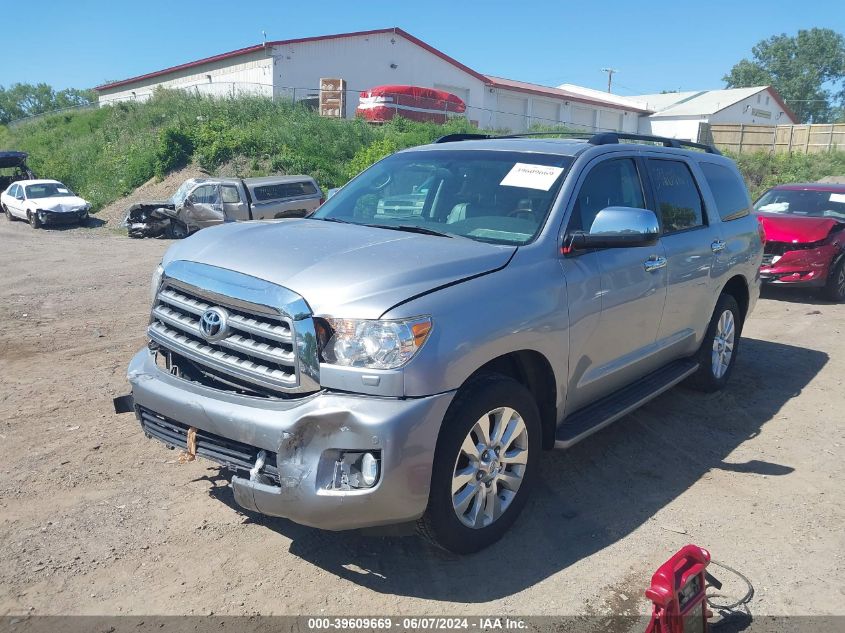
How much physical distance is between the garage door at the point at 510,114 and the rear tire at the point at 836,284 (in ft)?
107

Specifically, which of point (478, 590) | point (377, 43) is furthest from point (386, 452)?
point (377, 43)

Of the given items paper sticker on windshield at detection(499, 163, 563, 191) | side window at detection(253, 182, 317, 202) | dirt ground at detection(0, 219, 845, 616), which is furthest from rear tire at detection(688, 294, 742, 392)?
side window at detection(253, 182, 317, 202)

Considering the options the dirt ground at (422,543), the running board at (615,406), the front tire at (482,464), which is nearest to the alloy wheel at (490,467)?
the front tire at (482,464)

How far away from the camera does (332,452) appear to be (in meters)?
2.97

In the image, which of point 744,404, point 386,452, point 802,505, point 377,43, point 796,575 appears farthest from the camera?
point 377,43

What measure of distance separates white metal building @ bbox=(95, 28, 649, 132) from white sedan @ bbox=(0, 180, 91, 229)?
10.8m

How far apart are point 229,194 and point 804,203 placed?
13.1m

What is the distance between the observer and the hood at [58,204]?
75.8 feet

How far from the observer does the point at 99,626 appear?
2.93m

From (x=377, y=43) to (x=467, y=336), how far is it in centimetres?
3572

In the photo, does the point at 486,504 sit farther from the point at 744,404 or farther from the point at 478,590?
the point at 744,404

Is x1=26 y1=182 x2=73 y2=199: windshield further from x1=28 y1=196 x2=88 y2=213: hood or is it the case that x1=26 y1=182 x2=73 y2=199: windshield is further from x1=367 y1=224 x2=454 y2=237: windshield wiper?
x1=367 y1=224 x2=454 y2=237: windshield wiper

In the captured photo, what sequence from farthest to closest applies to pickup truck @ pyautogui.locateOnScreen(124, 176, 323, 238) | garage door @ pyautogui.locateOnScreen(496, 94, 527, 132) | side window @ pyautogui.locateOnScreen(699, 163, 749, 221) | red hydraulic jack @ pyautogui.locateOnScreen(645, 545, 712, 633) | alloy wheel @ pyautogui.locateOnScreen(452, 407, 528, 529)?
garage door @ pyautogui.locateOnScreen(496, 94, 527, 132) → pickup truck @ pyautogui.locateOnScreen(124, 176, 323, 238) → side window @ pyautogui.locateOnScreen(699, 163, 749, 221) → alloy wheel @ pyautogui.locateOnScreen(452, 407, 528, 529) → red hydraulic jack @ pyautogui.locateOnScreen(645, 545, 712, 633)

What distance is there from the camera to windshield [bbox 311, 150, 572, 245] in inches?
158
